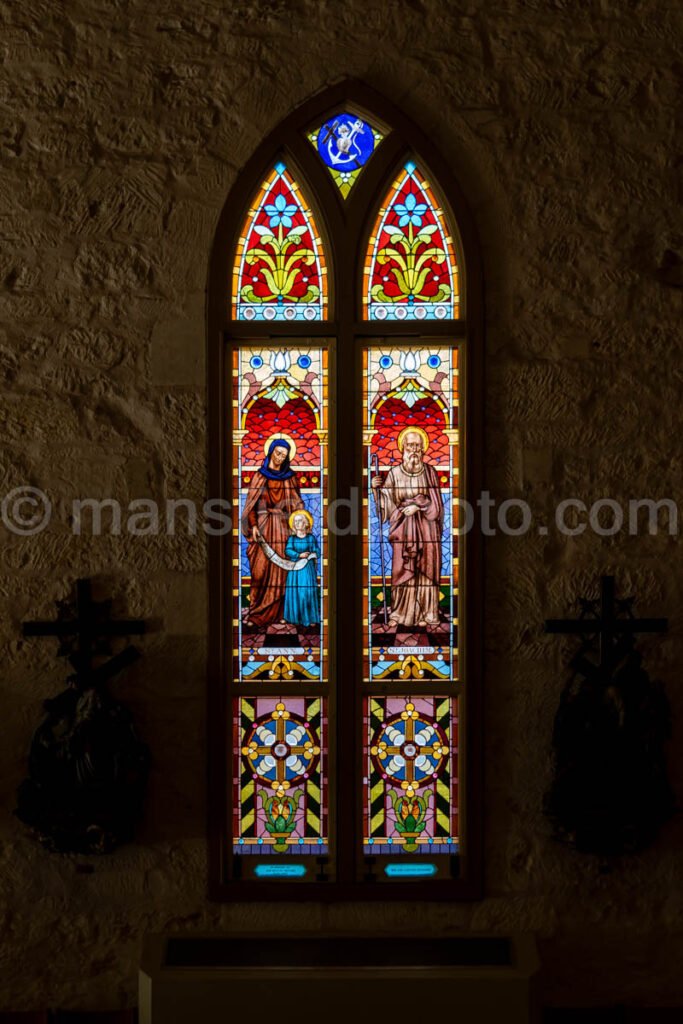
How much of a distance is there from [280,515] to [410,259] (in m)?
1.00

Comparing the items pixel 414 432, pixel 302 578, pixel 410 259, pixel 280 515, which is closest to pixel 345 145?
pixel 410 259

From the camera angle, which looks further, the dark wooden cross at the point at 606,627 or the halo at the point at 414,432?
the halo at the point at 414,432

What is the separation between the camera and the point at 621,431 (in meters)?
3.46

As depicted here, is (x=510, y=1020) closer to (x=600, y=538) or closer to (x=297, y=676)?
(x=297, y=676)

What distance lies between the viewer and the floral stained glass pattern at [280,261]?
139 inches

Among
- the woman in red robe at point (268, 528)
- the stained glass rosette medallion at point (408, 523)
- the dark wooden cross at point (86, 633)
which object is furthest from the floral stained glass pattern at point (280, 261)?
the dark wooden cross at point (86, 633)

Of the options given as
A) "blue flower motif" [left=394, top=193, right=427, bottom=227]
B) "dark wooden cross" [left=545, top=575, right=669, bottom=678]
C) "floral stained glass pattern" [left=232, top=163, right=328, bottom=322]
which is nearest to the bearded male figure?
"dark wooden cross" [left=545, top=575, right=669, bottom=678]

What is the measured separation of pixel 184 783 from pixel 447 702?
951 millimetres

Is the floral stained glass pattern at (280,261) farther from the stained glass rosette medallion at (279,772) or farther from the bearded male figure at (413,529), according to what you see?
the stained glass rosette medallion at (279,772)

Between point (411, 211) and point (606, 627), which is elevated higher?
point (411, 211)

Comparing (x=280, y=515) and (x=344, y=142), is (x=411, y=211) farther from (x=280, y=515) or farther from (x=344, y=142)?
(x=280, y=515)

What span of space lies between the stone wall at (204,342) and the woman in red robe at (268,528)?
181mm

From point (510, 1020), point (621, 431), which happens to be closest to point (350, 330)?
point (621, 431)

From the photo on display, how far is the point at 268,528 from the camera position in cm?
353
